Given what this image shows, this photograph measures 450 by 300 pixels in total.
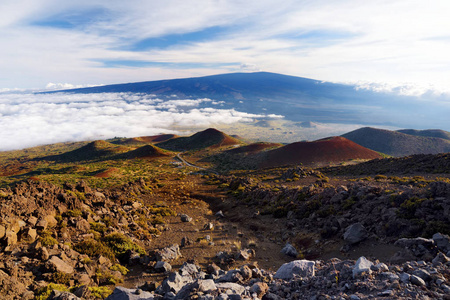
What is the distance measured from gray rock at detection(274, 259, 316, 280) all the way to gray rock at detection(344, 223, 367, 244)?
13.8 feet

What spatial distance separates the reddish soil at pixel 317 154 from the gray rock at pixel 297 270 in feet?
184

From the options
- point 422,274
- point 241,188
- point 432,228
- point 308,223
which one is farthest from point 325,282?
point 241,188

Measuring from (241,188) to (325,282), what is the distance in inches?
780

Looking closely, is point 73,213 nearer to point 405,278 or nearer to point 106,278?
point 106,278

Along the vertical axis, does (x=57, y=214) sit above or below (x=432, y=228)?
below

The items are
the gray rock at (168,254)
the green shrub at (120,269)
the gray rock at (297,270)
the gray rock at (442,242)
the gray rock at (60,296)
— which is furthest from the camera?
the gray rock at (168,254)

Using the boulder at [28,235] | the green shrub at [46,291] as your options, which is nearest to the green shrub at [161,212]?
the boulder at [28,235]

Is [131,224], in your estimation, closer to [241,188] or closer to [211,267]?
[211,267]

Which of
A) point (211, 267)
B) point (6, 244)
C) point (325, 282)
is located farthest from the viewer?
point (211, 267)

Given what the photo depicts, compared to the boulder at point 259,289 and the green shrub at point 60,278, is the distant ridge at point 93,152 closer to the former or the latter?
the green shrub at point 60,278

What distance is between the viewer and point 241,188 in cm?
2597

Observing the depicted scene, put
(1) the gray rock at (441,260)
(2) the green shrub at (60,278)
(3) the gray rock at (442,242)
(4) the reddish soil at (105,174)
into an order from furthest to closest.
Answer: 1. (4) the reddish soil at (105,174)
2. (2) the green shrub at (60,278)
3. (3) the gray rock at (442,242)
4. (1) the gray rock at (441,260)

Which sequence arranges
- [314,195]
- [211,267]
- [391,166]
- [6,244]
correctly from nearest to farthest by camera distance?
[6,244] → [211,267] → [314,195] → [391,166]

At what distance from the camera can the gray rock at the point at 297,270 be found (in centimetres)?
701
